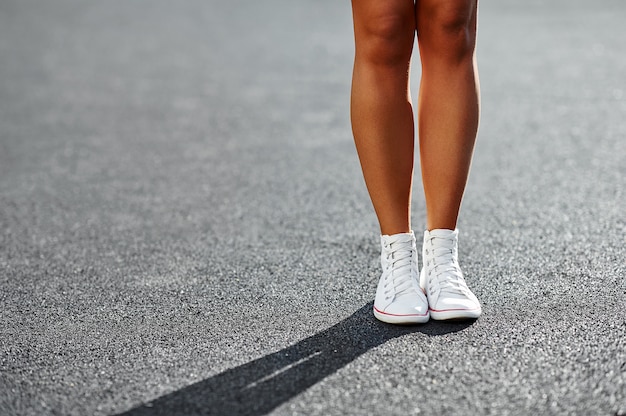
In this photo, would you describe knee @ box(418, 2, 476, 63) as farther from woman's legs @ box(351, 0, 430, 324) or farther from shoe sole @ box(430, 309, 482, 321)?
shoe sole @ box(430, 309, 482, 321)

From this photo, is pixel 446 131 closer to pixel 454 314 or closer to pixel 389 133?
pixel 389 133

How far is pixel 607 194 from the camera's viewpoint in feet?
11.9

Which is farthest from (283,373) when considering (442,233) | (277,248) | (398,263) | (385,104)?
(277,248)

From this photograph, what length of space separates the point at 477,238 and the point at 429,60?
939 millimetres

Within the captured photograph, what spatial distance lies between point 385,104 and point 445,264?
480mm

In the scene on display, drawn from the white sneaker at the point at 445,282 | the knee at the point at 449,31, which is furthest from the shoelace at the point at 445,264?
the knee at the point at 449,31

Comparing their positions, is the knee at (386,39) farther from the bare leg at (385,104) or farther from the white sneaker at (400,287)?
the white sneaker at (400,287)

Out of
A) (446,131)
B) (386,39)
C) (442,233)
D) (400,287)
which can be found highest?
(386,39)

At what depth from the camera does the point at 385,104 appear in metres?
2.40

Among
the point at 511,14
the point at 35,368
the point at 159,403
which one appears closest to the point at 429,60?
the point at 159,403

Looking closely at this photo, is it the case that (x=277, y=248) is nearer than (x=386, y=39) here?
No

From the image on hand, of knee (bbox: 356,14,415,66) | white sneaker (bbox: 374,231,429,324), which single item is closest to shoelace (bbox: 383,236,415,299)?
white sneaker (bbox: 374,231,429,324)

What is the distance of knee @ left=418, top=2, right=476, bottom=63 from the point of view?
91.4 inches

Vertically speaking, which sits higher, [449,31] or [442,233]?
[449,31]
